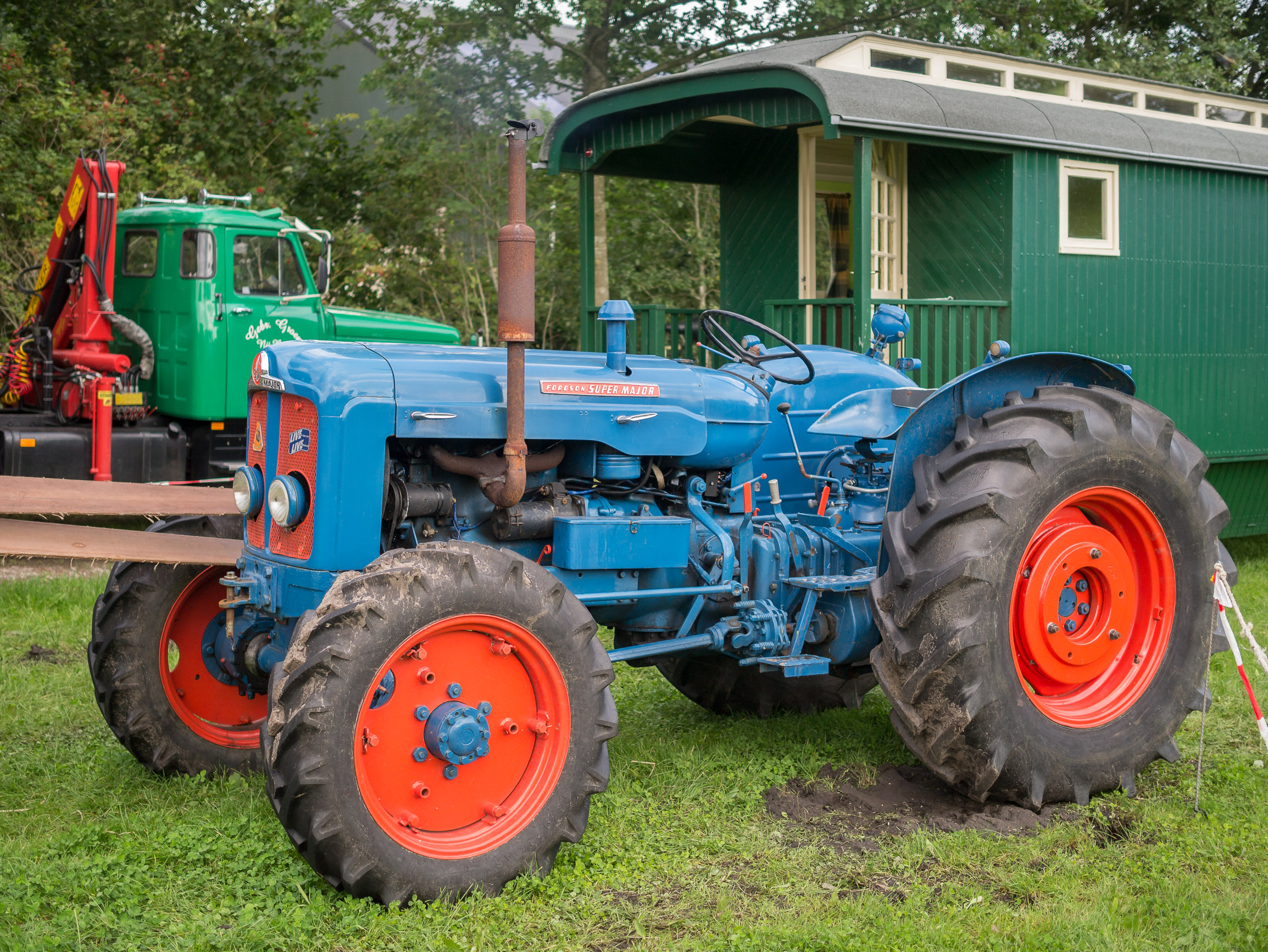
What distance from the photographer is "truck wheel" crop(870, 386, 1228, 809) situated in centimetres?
374

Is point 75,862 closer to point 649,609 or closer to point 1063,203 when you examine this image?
point 649,609

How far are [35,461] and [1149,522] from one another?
7.74 m

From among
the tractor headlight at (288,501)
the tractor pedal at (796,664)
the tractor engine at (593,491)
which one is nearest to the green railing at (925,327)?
the tractor engine at (593,491)

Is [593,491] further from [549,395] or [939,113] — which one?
Answer: [939,113]

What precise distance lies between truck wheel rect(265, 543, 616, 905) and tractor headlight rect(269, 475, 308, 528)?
42cm

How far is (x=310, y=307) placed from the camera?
10.0m

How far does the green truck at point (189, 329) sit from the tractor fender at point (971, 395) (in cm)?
652

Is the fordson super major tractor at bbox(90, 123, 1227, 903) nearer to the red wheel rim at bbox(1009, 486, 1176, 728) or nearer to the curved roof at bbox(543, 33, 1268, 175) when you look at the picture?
the red wheel rim at bbox(1009, 486, 1176, 728)

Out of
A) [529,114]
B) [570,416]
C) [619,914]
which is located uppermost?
[529,114]

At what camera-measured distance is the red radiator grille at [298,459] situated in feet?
11.8

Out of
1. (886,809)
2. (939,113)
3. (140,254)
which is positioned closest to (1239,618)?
(886,809)

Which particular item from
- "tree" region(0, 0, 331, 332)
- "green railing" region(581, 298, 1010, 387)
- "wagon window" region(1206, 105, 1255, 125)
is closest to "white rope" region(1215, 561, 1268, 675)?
"green railing" region(581, 298, 1010, 387)

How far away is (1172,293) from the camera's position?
8.88 meters

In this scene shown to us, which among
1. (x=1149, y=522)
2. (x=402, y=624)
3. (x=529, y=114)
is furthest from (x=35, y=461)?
(x=529, y=114)
